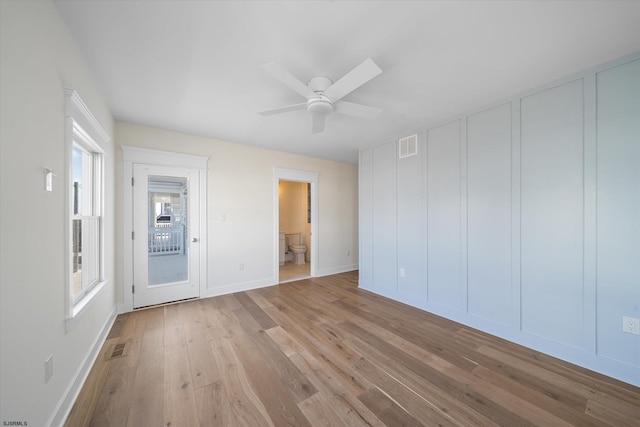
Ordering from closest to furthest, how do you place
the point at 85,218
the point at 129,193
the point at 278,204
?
the point at 85,218 → the point at 129,193 → the point at 278,204

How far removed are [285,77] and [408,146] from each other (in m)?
2.43

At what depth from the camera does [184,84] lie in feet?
7.47

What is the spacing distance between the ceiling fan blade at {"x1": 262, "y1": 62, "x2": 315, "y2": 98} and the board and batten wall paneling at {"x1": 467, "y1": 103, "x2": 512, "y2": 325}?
2.12 metres

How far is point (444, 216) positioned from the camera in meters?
3.10

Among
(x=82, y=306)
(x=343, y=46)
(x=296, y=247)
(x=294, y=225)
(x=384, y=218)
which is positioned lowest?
(x=296, y=247)

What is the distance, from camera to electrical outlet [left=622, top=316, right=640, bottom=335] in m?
1.83

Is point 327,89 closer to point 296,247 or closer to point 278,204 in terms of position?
point 278,204

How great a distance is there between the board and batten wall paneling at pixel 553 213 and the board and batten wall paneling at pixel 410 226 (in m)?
1.18

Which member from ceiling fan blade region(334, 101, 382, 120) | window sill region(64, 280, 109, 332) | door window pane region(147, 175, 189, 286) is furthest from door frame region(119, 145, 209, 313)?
ceiling fan blade region(334, 101, 382, 120)

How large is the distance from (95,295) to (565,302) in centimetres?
443

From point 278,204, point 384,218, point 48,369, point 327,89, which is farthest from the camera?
point 278,204

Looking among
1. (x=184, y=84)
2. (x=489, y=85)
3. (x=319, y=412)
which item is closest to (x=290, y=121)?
(x=184, y=84)

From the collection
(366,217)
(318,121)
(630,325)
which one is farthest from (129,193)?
(630,325)

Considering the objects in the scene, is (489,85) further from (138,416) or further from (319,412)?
(138,416)
